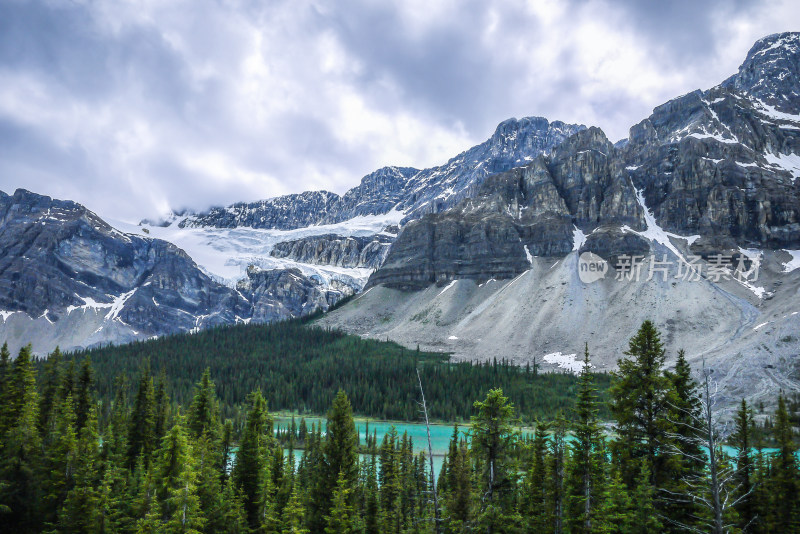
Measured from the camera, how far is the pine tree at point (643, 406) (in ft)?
72.6

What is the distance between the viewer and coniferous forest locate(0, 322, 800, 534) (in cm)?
2122

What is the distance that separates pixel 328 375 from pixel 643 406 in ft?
403

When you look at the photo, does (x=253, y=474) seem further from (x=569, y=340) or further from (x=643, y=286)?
(x=643, y=286)

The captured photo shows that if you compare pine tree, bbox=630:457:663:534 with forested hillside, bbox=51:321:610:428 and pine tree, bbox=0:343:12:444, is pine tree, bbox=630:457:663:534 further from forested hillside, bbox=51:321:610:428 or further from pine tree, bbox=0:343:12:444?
forested hillside, bbox=51:321:610:428

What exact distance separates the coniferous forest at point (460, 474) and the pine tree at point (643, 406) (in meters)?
0.06

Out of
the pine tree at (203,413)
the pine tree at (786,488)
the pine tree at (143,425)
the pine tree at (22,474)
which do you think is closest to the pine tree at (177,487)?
the pine tree at (22,474)

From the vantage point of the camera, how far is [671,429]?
21953 millimetres

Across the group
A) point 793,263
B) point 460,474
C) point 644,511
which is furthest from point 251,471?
point 793,263

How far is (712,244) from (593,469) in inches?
7110

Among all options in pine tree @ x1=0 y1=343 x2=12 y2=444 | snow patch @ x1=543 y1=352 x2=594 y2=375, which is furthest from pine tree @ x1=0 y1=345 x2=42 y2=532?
snow patch @ x1=543 y1=352 x2=594 y2=375

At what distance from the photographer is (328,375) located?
13988 cm

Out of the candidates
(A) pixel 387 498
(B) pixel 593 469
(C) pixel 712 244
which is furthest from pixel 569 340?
(B) pixel 593 469

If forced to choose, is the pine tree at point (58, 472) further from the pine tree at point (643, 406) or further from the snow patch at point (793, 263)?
the snow patch at point (793, 263)

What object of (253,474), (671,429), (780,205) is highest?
(780,205)
